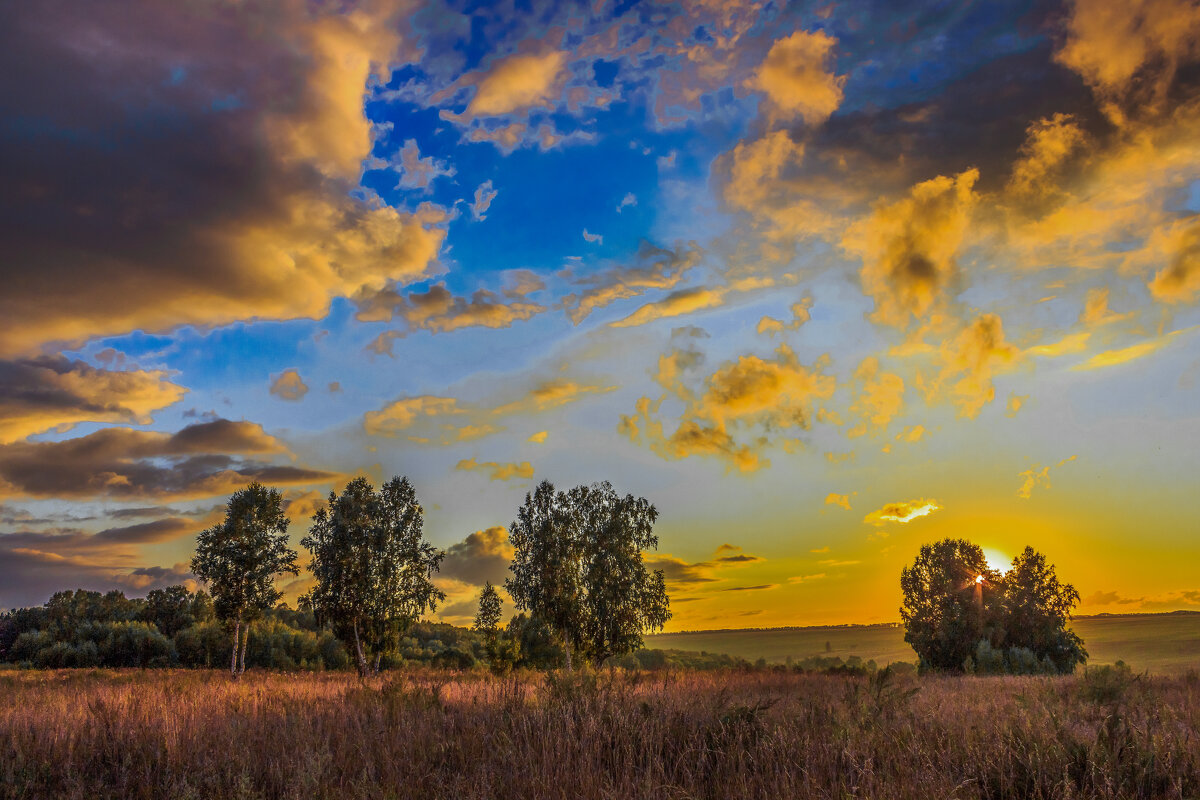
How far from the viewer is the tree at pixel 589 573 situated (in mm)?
37906

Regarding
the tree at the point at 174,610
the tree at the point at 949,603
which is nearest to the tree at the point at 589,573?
the tree at the point at 949,603

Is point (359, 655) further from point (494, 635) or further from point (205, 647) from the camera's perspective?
point (205, 647)

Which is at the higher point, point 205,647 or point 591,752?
point 591,752

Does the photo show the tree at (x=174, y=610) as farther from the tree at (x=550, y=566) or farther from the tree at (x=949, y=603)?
the tree at (x=949, y=603)

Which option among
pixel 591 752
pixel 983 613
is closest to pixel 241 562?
pixel 591 752

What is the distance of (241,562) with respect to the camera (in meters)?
39.6

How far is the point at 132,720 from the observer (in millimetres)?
9617

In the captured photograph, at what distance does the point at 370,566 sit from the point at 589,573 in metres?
12.6

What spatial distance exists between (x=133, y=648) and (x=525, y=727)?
62715mm

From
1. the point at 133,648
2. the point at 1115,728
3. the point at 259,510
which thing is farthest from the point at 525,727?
the point at 133,648

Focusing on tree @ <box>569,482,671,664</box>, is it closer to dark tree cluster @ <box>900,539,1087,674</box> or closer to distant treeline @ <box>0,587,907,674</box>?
distant treeline @ <box>0,587,907,674</box>

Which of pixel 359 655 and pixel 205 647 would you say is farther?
pixel 205 647

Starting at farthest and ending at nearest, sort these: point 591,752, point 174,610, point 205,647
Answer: point 174,610, point 205,647, point 591,752

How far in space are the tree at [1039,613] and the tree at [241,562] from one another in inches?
1912
